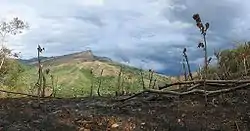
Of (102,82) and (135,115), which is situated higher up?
(102,82)

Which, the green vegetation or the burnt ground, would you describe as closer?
the burnt ground

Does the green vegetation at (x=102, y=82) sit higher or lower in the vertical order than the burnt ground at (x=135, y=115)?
higher

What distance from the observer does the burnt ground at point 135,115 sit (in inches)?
260

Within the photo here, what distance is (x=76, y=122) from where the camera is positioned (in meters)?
6.78

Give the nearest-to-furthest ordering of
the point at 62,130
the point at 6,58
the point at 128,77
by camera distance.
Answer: the point at 62,130
the point at 128,77
the point at 6,58

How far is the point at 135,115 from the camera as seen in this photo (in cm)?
704

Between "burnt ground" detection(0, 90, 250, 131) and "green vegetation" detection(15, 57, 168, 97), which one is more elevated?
"green vegetation" detection(15, 57, 168, 97)

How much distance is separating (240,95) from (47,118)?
329cm

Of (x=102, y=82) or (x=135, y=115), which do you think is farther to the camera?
(x=102, y=82)

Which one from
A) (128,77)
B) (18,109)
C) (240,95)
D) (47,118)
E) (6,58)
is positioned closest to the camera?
(47,118)

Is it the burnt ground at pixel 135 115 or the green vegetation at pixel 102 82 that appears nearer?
the burnt ground at pixel 135 115

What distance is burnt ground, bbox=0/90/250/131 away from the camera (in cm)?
661

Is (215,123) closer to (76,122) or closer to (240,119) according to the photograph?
(240,119)

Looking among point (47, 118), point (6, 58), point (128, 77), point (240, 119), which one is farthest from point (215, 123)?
point (6, 58)
